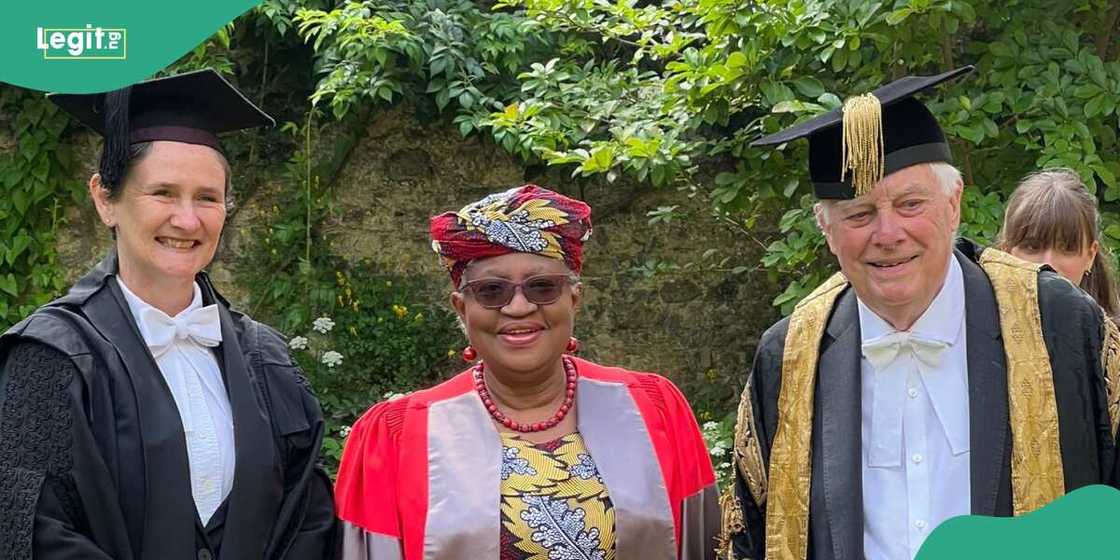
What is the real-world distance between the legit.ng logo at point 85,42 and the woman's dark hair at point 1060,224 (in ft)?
8.88

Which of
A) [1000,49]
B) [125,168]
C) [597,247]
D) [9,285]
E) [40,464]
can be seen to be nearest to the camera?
[40,464]

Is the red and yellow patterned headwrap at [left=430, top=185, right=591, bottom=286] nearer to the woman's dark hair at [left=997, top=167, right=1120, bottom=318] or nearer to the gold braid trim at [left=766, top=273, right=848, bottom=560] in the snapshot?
the gold braid trim at [left=766, top=273, right=848, bottom=560]

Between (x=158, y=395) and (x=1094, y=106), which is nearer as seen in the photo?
(x=158, y=395)

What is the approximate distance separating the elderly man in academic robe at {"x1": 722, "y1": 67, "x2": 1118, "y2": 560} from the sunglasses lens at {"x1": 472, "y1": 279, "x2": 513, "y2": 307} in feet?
2.28

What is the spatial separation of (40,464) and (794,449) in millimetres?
1654

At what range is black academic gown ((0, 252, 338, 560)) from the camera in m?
2.71

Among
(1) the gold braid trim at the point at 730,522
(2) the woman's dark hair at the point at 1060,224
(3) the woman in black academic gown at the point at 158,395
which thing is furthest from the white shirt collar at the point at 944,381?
(3) the woman in black academic gown at the point at 158,395

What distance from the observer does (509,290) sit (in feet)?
10.2

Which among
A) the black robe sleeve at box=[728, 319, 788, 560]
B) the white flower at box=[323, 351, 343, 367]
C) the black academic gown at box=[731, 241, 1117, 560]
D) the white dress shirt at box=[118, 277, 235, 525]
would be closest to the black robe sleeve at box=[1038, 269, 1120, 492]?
the black academic gown at box=[731, 241, 1117, 560]

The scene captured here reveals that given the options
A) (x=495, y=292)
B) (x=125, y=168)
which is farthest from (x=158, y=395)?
(x=495, y=292)

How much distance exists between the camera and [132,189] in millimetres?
2947

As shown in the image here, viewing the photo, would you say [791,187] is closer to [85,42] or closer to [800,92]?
[800,92]

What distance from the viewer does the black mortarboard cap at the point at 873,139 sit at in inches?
109

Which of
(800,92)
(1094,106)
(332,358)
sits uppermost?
(800,92)
